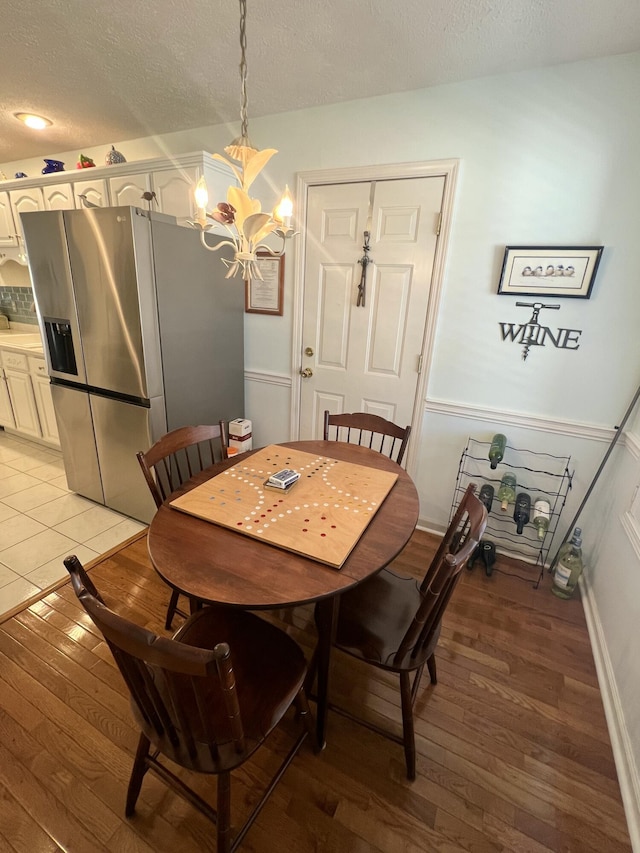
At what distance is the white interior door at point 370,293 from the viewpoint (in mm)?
2201

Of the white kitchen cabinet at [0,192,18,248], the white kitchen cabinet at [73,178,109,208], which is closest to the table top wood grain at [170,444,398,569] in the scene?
the white kitchen cabinet at [73,178,109,208]

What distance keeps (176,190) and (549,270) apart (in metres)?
2.28

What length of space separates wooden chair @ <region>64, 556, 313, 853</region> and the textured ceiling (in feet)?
7.08

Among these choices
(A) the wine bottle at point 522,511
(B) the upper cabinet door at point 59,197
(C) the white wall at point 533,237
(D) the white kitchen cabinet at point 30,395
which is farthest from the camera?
(D) the white kitchen cabinet at point 30,395

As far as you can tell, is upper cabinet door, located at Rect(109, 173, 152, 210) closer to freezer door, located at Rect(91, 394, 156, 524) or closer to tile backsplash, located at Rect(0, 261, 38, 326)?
freezer door, located at Rect(91, 394, 156, 524)

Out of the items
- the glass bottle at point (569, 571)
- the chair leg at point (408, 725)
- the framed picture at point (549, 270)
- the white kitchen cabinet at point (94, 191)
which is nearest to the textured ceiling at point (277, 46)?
the white kitchen cabinet at point (94, 191)

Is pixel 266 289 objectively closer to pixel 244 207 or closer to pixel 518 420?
pixel 244 207

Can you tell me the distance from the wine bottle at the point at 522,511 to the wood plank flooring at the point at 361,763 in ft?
1.83

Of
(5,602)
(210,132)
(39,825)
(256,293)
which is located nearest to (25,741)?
(39,825)

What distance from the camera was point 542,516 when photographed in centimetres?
203

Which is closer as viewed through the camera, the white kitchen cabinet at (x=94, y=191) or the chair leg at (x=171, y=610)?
the chair leg at (x=171, y=610)

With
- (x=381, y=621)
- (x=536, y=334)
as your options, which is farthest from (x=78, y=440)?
(x=536, y=334)

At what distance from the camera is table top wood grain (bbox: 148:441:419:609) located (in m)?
0.94

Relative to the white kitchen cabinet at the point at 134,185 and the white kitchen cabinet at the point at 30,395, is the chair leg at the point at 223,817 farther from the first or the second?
the white kitchen cabinet at the point at 30,395
